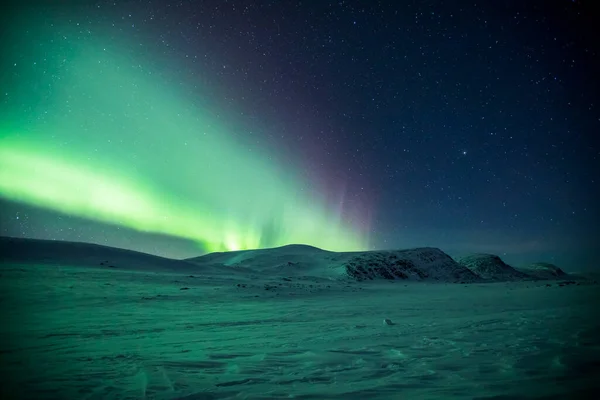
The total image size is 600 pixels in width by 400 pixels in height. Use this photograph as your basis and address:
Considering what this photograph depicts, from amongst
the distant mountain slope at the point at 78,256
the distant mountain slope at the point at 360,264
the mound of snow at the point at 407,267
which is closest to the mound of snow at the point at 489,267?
the distant mountain slope at the point at 360,264

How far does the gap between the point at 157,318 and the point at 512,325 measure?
10982mm

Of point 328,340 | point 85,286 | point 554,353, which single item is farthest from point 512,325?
point 85,286

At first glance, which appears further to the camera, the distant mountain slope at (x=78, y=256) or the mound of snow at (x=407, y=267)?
the mound of snow at (x=407, y=267)

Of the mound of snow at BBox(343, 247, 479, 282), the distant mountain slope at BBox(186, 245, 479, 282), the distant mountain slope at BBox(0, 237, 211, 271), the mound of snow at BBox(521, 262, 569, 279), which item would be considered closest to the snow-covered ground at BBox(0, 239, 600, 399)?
the distant mountain slope at BBox(0, 237, 211, 271)

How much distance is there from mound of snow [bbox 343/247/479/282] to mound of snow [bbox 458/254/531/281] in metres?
23.0

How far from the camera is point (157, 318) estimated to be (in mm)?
11172

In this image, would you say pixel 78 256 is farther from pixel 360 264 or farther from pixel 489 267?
pixel 489 267

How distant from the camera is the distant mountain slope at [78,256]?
33.1m

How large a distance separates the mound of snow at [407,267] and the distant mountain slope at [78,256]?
3003 cm

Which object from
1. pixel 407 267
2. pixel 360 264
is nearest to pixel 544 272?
pixel 407 267

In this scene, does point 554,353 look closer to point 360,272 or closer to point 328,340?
point 328,340

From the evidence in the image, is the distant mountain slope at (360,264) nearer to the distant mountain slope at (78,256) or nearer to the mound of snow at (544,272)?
the distant mountain slope at (78,256)

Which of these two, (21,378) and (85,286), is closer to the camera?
(21,378)

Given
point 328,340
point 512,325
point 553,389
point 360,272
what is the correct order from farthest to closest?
point 360,272
point 512,325
point 328,340
point 553,389
